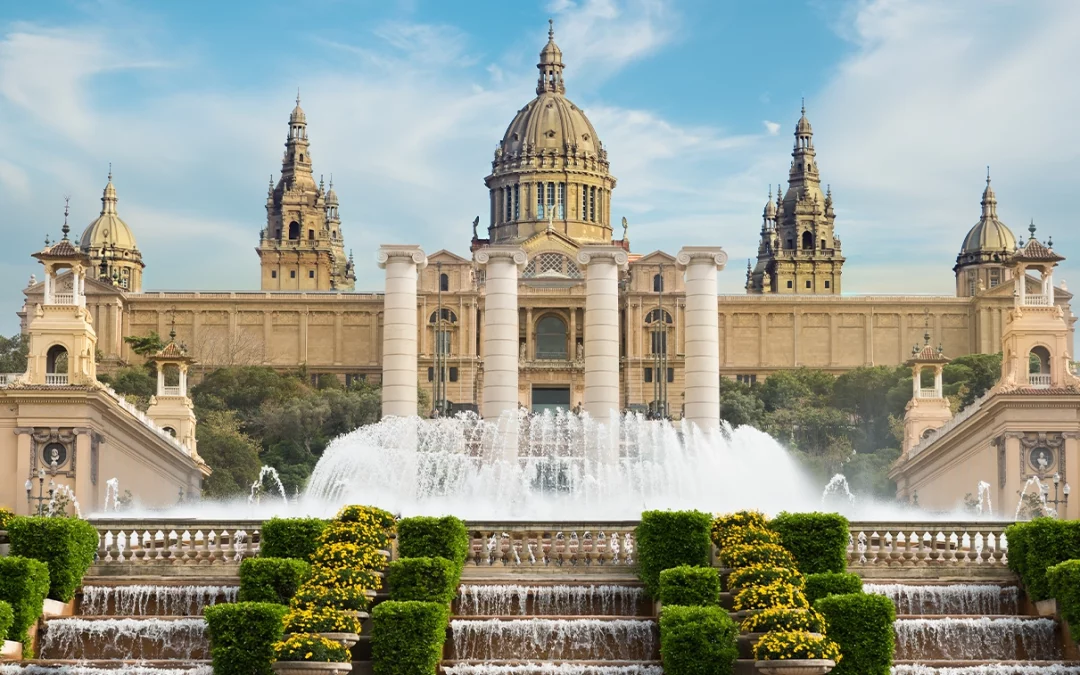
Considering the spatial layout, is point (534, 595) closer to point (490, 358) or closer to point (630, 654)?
point (630, 654)

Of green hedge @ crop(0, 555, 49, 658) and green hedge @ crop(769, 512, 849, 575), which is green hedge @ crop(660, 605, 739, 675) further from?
green hedge @ crop(0, 555, 49, 658)

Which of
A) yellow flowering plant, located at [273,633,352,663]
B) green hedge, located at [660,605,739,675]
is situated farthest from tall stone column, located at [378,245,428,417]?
yellow flowering plant, located at [273,633,352,663]

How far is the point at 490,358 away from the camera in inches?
2422

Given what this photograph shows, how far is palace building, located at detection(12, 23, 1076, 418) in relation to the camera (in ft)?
507

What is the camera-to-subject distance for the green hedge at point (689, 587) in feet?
113

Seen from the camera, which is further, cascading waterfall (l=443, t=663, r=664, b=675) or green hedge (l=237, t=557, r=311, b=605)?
green hedge (l=237, t=557, r=311, b=605)

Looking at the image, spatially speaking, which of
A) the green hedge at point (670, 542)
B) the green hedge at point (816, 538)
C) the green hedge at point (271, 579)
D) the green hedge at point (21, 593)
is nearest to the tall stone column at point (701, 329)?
the green hedge at point (816, 538)

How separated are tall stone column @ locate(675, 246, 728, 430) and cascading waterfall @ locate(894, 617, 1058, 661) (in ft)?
88.7

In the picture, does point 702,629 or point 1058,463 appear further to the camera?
point 1058,463

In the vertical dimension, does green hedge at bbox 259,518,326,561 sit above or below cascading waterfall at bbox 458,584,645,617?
above

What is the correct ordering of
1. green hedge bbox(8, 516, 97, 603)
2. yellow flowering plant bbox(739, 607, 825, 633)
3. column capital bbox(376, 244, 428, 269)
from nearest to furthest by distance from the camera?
yellow flowering plant bbox(739, 607, 825, 633), green hedge bbox(8, 516, 97, 603), column capital bbox(376, 244, 428, 269)

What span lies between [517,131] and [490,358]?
407 ft

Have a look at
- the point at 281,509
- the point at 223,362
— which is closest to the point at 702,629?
the point at 281,509

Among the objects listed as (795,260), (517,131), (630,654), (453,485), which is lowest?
(630,654)
